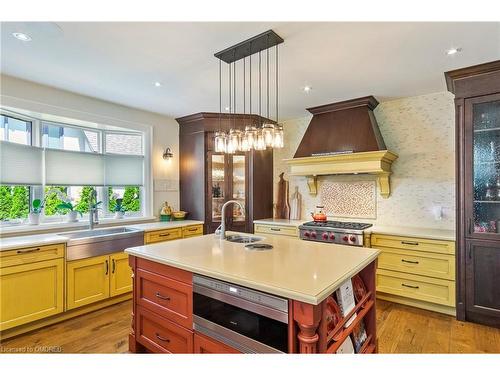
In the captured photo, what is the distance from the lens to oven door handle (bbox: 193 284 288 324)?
4.25 feet

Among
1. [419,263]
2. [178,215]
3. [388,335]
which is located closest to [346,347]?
[388,335]

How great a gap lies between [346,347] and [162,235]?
8.77 ft

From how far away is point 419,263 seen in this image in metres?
2.93

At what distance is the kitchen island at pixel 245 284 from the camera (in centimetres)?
127

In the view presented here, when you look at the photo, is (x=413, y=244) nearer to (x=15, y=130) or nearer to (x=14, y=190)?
(x=14, y=190)

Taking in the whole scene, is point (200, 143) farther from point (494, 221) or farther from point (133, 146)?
point (494, 221)

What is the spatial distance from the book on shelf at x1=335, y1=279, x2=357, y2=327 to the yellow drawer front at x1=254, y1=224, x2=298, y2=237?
2.10 m

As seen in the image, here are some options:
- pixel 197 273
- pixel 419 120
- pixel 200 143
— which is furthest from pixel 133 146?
pixel 419 120

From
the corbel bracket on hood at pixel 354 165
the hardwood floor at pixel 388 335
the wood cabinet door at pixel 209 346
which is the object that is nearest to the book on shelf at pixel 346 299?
the wood cabinet door at pixel 209 346

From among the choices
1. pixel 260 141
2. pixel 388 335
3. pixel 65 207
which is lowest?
pixel 388 335

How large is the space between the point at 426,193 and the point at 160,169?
146 inches

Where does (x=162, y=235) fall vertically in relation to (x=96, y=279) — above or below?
above

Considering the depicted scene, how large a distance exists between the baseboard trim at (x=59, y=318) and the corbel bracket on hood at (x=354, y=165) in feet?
9.17
